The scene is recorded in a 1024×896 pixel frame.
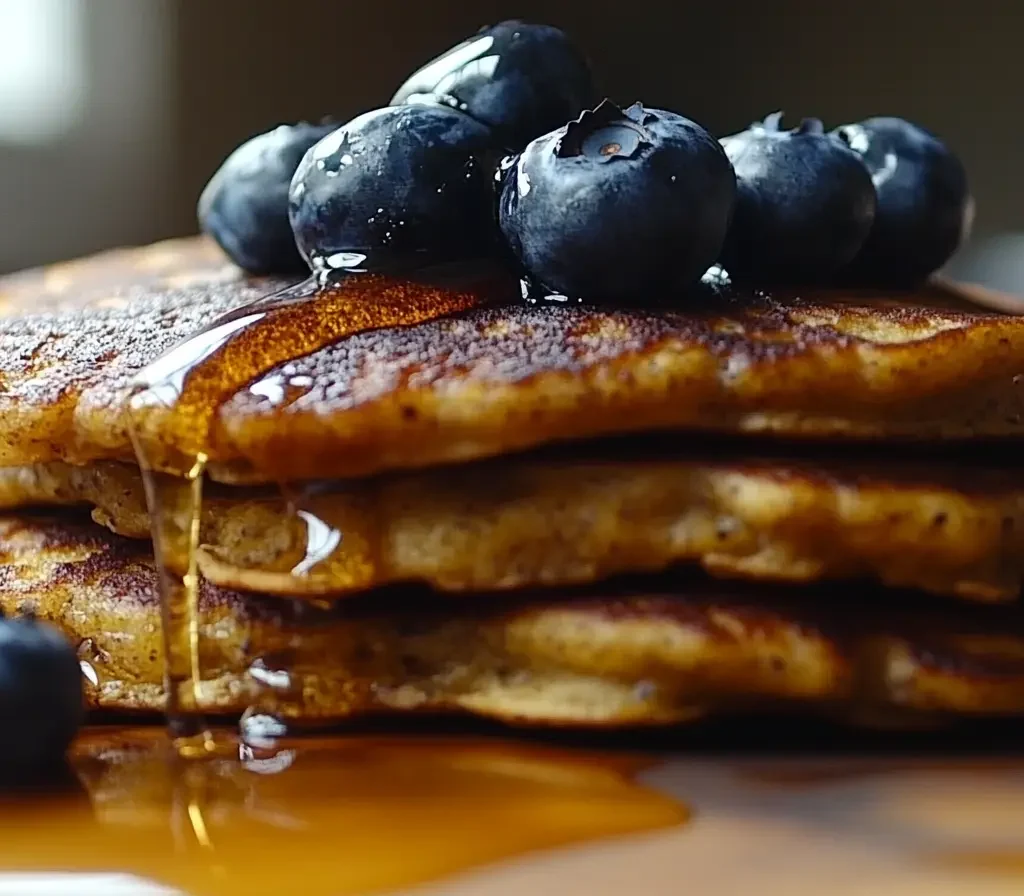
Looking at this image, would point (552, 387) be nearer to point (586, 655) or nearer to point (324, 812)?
point (586, 655)

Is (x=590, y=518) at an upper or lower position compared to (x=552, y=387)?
lower

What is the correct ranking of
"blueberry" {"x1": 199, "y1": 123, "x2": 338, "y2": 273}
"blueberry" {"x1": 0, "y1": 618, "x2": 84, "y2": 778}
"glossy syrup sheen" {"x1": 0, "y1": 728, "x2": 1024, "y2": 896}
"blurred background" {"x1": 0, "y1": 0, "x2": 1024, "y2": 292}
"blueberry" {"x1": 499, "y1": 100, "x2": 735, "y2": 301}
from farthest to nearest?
"blurred background" {"x1": 0, "y1": 0, "x2": 1024, "y2": 292} < "blueberry" {"x1": 199, "y1": 123, "x2": 338, "y2": 273} < "blueberry" {"x1": 499, "y1": 100, "x2": 735, "y2": 301} < "blueberry" {"x1": 0, "y1": 618, "x2": 84, "y2": 778} < "glossy syrup sheen" {"x1": 0, "y1": 728, "x2": 1024, "y2": 896}

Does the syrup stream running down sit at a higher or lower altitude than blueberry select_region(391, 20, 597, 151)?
lower

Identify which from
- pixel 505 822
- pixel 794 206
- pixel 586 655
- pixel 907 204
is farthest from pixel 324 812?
pixel 907 204

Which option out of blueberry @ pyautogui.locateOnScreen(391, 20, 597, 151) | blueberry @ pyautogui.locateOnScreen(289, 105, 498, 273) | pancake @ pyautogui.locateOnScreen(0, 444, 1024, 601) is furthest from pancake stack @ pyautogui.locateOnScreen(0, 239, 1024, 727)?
blueberry @ pyautogui.locateOnScreen(391, 20, 597, 151)

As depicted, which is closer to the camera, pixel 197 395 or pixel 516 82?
pixel 197 395

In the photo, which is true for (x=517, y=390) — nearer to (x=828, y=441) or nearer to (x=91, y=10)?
(x=828, y=441)

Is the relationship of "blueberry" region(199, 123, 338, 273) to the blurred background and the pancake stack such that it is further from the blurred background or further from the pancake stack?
the blurred background
